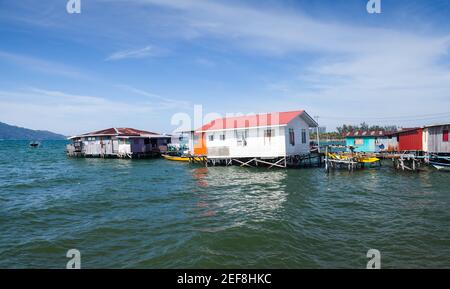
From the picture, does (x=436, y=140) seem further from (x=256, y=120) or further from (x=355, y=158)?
(x=256, y=120)

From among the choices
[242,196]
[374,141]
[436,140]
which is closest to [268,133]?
[242,196]

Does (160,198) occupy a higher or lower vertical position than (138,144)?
lower

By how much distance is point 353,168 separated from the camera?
27969 mm

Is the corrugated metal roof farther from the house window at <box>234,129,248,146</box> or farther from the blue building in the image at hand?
the blue building

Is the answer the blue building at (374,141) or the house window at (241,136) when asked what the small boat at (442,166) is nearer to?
the blue building at (374,141)

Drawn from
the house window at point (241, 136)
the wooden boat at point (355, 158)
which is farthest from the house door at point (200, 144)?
the wooden boat at point (355, 158)

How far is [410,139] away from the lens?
31344 mm

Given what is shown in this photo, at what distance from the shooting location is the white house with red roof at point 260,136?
27422 mm

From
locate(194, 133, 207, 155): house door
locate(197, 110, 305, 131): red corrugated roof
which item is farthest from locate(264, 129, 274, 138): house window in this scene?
locate(194, 133, 207, 155): house door

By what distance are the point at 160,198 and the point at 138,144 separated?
102ft

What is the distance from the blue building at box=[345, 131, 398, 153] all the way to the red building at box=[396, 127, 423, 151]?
1.07 meters

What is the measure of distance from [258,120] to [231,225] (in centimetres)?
1899
